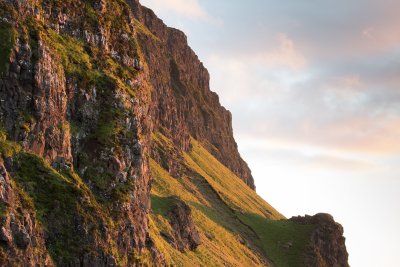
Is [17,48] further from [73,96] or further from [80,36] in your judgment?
[80,36]

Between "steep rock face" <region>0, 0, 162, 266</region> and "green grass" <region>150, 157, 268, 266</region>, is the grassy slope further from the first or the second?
"steep rock face" <region>0, 0, 162, 266</region>

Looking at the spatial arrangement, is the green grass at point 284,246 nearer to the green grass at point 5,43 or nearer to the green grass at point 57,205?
the green grass at point 57,205

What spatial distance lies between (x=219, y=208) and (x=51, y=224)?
417 feet

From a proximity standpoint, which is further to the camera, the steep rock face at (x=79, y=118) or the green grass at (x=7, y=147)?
the steep rock face at (x=79, y=118)

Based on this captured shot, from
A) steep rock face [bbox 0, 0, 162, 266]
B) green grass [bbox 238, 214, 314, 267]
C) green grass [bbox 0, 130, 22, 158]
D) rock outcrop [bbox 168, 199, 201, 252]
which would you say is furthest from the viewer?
green grass [bbox 238, 214, 314, 267]

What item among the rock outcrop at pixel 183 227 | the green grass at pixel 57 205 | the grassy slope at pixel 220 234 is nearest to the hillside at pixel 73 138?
the green grass at pixel 57 205

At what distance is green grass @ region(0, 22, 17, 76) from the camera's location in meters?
76.9

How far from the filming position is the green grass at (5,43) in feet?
252

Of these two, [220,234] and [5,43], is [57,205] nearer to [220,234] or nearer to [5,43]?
[5,43]

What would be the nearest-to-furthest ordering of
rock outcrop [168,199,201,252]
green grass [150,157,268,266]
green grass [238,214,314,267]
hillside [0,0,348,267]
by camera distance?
hillside [0,0,348,267]
green grass [150,157,268,266]
rock outcrop [168,199,201,252]
green grass [238,214,314,267]

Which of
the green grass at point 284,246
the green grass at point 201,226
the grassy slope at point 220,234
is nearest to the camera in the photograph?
the green grass at point 201,226

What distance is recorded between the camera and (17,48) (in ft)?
258

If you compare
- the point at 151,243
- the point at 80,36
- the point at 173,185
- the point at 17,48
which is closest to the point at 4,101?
the point at 17,48

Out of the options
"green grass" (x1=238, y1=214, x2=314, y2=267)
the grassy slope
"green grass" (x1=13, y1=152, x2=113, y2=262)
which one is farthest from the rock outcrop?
"green grass" (x1=13, y1=152, x2=113, y2=262)
